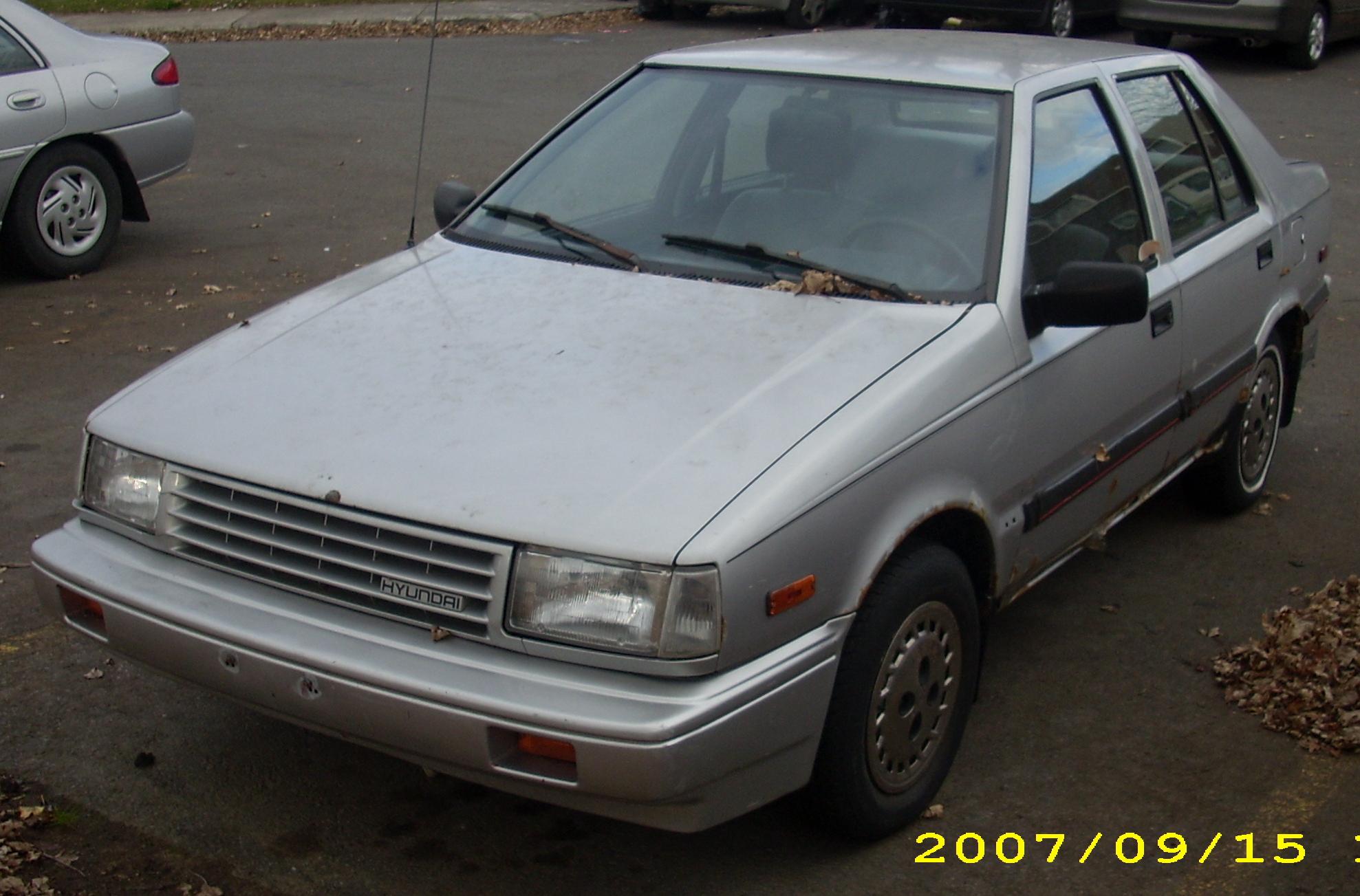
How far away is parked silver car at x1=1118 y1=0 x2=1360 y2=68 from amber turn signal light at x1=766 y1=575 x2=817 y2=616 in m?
13.3

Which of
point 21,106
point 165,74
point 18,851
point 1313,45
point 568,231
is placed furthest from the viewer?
point 1313,45

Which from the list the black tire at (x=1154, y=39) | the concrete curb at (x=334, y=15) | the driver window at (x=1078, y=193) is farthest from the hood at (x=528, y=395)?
the concrete curb at (x=334, y=15)

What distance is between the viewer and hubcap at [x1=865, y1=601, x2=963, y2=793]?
3387 millimetres

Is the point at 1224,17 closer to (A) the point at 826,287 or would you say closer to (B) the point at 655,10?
(B) the point at 655,10

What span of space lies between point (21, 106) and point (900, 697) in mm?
6564

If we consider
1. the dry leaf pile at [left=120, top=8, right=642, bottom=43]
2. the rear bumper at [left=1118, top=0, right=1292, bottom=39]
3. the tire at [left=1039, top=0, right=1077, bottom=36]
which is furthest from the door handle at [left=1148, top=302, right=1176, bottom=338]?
the dry leaf pile at [left=120, top=8, right=642, bottom=43]

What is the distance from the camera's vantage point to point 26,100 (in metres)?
8.12

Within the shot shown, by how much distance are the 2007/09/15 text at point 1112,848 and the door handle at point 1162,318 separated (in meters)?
1.47

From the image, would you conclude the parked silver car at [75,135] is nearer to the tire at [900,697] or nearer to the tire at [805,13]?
the tire at [900,697]

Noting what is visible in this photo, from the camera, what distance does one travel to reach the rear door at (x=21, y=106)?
8039 mm

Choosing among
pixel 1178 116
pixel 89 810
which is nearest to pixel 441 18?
pixel 1178 116

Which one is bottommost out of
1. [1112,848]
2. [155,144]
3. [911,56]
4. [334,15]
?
[1112,848]

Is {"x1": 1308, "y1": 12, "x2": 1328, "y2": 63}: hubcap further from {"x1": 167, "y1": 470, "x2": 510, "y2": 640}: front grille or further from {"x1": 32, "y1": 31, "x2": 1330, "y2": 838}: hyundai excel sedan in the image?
{"x1": 167, "y1": 470, "x2": 510, "y2": 640}: front grille

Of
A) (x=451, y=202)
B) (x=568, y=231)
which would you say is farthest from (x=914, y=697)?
(x=451, y=202)
